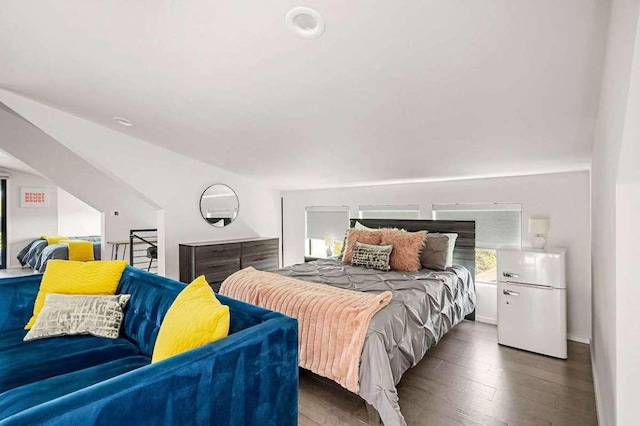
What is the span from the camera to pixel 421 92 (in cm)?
207

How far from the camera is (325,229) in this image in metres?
5.62

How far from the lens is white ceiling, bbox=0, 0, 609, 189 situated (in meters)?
1.48

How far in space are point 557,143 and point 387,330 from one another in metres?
2.04

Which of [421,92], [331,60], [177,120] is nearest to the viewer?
[331,60]

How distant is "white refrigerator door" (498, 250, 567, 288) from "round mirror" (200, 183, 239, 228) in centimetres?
391

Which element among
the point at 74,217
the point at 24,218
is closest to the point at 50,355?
the point at 24,218

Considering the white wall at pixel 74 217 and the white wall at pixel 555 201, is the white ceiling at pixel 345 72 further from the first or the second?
the white wall at pixel 74 217

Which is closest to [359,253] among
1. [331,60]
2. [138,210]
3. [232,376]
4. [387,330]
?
[387,330]

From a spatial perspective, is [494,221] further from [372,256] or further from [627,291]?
[627,291]

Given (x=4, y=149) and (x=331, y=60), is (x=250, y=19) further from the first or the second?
(x=4, y=149)

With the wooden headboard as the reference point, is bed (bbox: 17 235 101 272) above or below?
below

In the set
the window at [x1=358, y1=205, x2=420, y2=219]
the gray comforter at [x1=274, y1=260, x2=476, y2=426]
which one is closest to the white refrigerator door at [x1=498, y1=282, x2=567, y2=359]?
the gray comforter at [x1=274, y1=260, x2=476, y2=426]

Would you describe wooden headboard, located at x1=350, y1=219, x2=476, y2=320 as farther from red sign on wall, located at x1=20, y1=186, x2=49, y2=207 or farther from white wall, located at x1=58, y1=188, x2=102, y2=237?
red sign on wall, located at x1=20, y1=186, x2=49, y2=207

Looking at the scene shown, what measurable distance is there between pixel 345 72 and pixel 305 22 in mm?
442
